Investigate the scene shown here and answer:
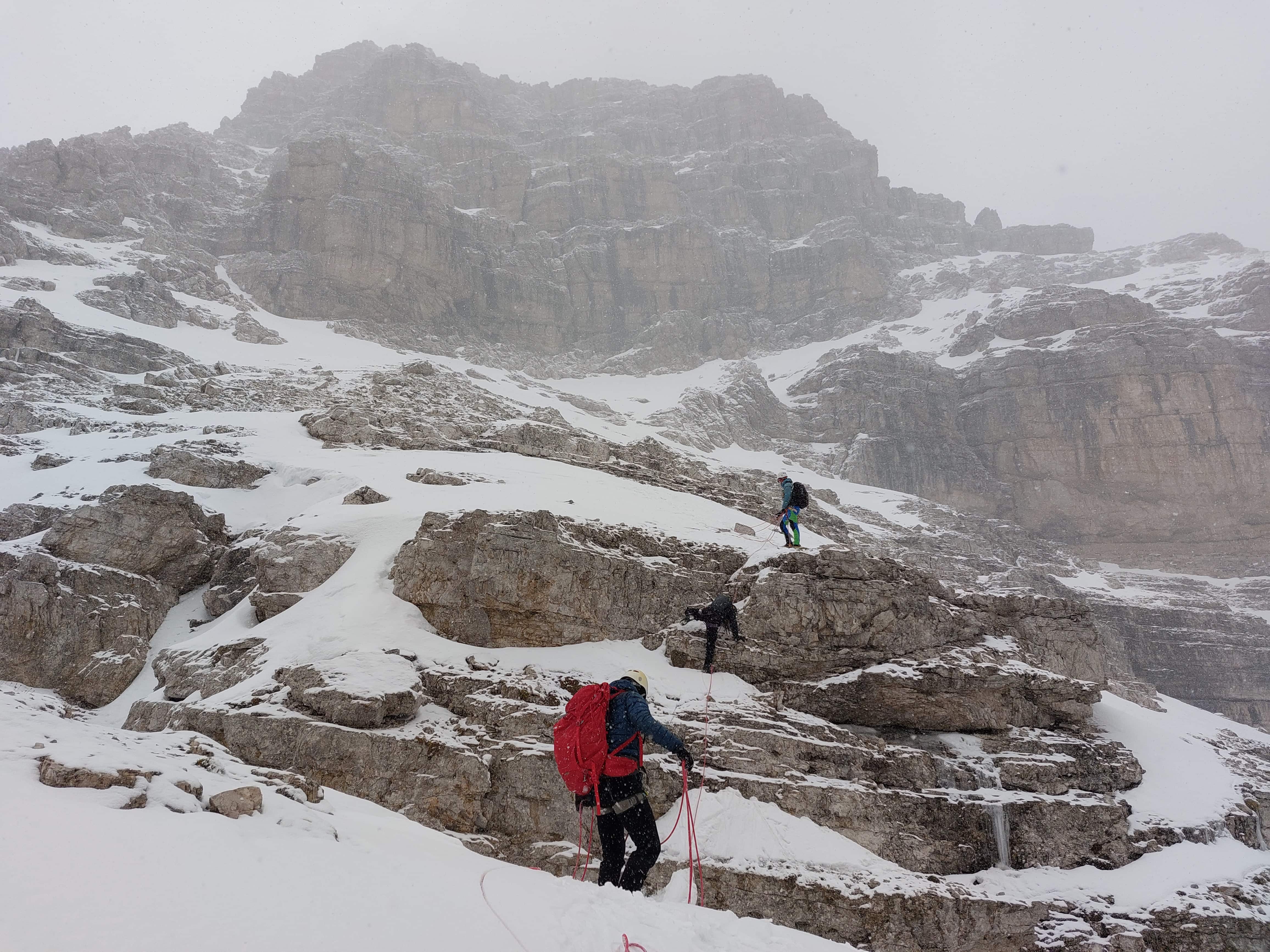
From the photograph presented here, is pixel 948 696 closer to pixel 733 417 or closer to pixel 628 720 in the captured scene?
pixel 628 720

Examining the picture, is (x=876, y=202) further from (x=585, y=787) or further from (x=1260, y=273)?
(x=585, y=787)

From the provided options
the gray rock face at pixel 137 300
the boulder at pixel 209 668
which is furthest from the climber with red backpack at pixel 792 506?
the gray rock face at pixel 137 300

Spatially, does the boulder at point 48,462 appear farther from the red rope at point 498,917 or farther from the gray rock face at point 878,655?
the red rope at point 498,917

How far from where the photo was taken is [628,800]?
6.04 m

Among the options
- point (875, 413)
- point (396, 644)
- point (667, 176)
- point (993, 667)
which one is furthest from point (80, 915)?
point (667, 176)

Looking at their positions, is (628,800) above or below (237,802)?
below

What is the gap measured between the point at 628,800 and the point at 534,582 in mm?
8781

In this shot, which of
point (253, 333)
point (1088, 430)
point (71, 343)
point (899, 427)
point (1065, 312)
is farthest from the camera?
point (1065, 312)

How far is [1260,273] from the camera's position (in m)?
63.9

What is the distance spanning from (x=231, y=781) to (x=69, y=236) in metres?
69.4

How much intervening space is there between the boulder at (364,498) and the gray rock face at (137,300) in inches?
1517

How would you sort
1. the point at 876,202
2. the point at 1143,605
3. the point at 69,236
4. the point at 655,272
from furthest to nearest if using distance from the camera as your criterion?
the point at 876,202 < the point at 655,272 < the point at 69,236 < the point at 1143,605

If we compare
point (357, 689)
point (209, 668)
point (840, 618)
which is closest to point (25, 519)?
point (209, 668)

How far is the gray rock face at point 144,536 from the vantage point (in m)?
16.9
